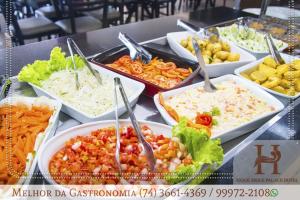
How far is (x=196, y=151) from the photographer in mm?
1020

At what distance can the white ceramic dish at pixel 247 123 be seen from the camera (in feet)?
3.78

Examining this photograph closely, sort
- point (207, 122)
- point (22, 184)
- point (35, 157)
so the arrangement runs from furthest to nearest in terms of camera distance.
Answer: point (207, 122), point (35, 157), point (22, 184)

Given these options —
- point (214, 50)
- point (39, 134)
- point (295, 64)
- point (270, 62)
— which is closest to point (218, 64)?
point (214, 50)

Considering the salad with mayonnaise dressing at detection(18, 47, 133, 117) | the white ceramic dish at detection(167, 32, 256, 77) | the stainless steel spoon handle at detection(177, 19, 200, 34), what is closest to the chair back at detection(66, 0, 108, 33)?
the stainless steel spoon handle at detection(177, 19, 200, 34)

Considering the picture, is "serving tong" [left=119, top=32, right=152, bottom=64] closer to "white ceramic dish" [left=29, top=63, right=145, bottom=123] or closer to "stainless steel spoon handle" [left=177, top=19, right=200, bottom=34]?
"white ceramic dish" [left=29, top=63, right=145, bottom=123]

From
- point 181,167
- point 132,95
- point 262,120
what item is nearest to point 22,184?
point 181,167

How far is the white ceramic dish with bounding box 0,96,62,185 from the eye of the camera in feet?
2.98

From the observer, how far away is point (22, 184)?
85cm

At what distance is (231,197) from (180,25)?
52.0 inches

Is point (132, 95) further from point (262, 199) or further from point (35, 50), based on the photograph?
point (35, 50)

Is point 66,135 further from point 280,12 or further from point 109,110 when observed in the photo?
point 280,12

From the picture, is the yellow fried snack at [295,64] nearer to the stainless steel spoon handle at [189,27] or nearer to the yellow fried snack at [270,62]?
the yellow fried snack at [270,62]

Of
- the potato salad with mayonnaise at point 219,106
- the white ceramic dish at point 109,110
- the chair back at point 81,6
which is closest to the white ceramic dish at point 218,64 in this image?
the potato salad with mayonnaise at point 219,106

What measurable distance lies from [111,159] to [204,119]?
0.40 metres
